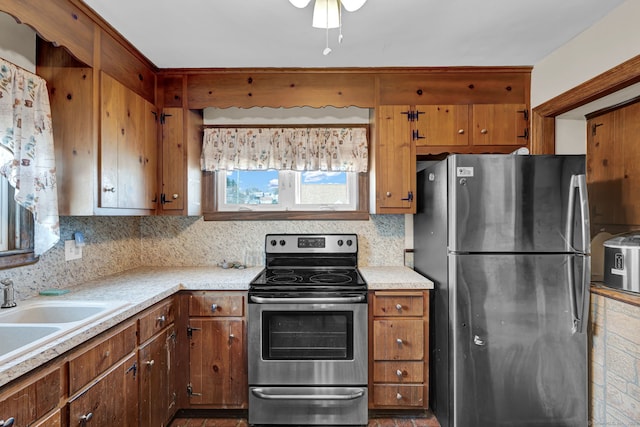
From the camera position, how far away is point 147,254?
285 centimetres

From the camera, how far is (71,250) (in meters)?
2.08

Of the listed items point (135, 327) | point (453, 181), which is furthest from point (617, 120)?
point (135, 327)

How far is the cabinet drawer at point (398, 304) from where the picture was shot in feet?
7.27

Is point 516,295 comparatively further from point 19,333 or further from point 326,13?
point 19,333

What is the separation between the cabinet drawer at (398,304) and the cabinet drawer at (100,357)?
54.9 inches

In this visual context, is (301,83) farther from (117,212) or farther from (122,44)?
(117,212)

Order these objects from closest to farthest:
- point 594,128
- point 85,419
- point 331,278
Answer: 1. point 85,419
2. point 331,278
3. point 594,128

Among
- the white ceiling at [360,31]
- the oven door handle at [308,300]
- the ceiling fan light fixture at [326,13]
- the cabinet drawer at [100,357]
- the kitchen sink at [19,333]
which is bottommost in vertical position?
the cabinet drawer at [100,357]

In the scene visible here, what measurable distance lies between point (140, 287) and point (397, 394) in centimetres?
174

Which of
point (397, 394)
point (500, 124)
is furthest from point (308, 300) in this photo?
point (500, 124)

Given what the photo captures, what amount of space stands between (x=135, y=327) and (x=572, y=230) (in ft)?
7.82

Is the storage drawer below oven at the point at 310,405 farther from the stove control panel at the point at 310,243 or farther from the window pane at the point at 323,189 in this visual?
the window pane at the point at 323,189

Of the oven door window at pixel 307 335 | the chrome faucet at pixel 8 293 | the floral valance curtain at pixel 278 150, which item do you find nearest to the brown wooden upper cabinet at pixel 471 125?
the floral valance curtain at pixel 278 150

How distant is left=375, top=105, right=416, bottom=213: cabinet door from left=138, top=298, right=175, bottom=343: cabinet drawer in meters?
1.52
